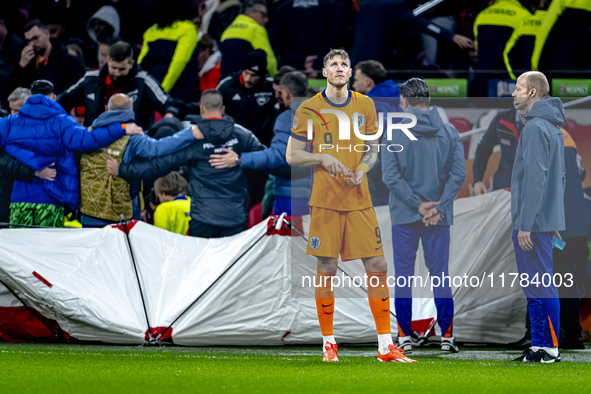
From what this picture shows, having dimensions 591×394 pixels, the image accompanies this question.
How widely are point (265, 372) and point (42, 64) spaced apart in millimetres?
6480

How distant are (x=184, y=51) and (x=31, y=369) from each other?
5.68 meters

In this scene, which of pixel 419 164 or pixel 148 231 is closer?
pixel 419 164

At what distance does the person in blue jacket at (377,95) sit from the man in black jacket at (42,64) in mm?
4214

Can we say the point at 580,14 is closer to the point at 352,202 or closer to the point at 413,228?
the point at 413,228

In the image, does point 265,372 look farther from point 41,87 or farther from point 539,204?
point 41,87

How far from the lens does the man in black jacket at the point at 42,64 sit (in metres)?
9.23

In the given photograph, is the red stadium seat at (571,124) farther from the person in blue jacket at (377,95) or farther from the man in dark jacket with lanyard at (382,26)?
the man in dark jacket with lanyard at (382,26)

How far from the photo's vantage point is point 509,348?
6.15 m

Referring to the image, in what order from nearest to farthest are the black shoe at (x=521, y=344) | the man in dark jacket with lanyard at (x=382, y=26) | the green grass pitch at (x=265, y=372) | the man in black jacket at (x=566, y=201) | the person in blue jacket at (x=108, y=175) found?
1. the green grass pitch at (x=265, y=372)
2. the man in black jacket at (x=566, y=201)
3. the black shoe at (x=521, y=344)
4. the person in blue jacket at (x=108, y=175)
5. the man in dark jacket with lanyard at (x=382, y=26)

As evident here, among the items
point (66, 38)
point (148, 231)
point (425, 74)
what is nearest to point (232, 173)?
point (148, 231)

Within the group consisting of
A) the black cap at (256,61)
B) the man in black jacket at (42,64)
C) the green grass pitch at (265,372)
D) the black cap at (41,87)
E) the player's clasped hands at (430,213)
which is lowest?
the green grass pitch at (265,372)

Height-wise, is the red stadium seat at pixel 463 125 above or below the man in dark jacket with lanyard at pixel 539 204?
above

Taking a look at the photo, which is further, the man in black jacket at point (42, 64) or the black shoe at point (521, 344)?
the man in black jacket at point (42, 64)

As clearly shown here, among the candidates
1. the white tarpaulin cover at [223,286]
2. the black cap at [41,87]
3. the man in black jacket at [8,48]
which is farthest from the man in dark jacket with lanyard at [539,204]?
the man in black jacket at [8,48]
